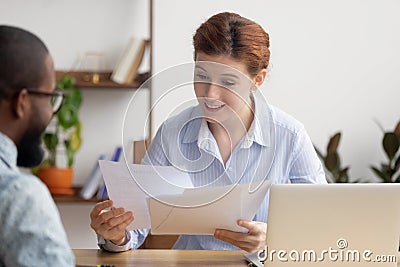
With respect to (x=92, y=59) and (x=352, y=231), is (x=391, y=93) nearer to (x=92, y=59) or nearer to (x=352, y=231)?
(x=92, y=59)

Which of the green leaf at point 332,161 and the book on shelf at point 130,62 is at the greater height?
the book on shelf at point 130,62

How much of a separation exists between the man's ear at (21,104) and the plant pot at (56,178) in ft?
8.69

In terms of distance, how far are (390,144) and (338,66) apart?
49 cm

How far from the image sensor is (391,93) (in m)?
3.98

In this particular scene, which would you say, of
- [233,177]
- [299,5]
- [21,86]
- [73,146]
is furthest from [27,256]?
[299,5]

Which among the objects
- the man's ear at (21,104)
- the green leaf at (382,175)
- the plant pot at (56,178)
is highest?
the man's ear at (21,104)

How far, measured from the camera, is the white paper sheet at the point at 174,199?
6.38 feet

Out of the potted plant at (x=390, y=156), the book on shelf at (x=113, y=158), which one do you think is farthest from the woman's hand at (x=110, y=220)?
the potted plant at (x=390, y=156)

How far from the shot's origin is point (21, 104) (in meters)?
1.21

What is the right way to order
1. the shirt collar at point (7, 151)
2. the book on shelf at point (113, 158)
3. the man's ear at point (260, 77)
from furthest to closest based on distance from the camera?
1. the book on shelf at point (113, 158)
2. the man's ear at point (260, 77)
3. the shirt collar at point (7, 151)

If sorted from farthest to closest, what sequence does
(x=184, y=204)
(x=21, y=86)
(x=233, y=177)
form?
(x=233, y=177)
(x=184, y=204)
(x=21, y=86)

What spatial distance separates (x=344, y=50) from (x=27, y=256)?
10.0 ft

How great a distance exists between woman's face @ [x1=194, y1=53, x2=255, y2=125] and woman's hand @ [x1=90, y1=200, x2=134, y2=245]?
382 millimetres

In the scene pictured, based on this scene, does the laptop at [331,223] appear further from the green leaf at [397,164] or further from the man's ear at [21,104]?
the green leaf at [397,164]
